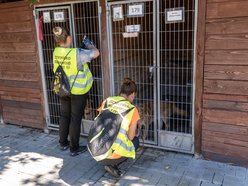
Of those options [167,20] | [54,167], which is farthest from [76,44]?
[54,167]

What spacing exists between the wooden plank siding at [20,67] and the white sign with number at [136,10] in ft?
5.53

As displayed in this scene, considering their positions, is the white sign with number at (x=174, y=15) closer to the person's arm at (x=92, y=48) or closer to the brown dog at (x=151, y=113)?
the person's arm at (x=92, y=48)

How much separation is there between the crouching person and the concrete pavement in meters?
0.38

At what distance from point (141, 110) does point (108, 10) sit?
147 cm

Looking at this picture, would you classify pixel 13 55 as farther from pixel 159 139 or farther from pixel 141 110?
pixel 159 139

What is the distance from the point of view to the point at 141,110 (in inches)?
154

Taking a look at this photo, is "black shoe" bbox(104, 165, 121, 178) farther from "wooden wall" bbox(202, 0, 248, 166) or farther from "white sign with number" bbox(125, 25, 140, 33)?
"white sign with number" bbox(125, 25, 140, 33)

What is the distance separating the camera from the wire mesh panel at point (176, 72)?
3.41 m

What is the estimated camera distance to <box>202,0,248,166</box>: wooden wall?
3.00 m

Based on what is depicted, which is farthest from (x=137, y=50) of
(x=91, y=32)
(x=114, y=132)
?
(x=114, y=132)

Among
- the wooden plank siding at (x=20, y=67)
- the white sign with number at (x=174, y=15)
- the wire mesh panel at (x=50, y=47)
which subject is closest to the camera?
the white sign with number at (x=174, y=15)

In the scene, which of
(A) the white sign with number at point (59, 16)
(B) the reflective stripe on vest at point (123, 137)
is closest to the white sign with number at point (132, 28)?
(A) the white sign with number at point (59, 16)

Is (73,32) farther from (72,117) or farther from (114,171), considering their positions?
(114,171)

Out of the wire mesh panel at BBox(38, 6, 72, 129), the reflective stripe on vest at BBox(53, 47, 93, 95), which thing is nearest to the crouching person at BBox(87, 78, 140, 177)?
the reflective stripe on vest at BBox(53, 47, 93, 95)
